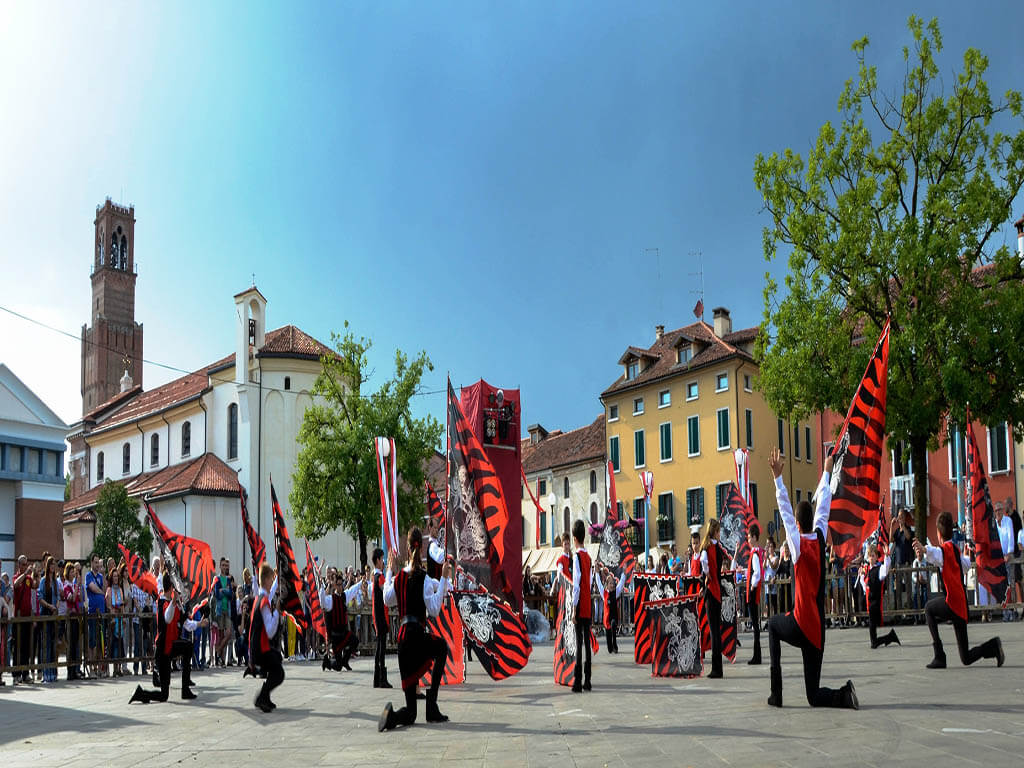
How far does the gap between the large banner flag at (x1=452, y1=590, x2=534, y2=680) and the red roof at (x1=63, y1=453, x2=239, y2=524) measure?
43895 mm

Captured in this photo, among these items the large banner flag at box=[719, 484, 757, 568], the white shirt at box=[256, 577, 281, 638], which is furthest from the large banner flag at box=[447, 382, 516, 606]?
the large banner flag at box=[719, 484, 757, 568]

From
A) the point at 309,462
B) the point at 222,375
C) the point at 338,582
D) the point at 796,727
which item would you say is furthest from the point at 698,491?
the point at 796,727

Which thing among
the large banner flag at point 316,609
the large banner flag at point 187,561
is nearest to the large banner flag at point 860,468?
the large banner flag at point 187,561

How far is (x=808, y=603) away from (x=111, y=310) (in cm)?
14073

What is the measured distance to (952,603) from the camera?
1342cm

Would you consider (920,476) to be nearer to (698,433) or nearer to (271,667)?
(271,667)

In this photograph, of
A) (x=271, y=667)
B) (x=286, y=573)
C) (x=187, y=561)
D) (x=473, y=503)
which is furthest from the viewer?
(x=187, y=561)

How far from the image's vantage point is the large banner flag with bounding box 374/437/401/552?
17234mm

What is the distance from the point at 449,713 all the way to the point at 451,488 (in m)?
5.22

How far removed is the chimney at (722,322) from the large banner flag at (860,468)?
51.6 m

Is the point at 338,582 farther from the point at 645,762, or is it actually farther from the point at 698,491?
the point at 698,491

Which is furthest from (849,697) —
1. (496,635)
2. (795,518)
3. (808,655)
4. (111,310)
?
(111,310)

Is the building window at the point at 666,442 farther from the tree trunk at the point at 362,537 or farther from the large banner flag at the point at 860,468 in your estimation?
the large banner flag at the point at 860,468

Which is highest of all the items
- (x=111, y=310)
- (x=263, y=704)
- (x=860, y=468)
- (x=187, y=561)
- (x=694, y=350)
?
(x=111, y=310)
